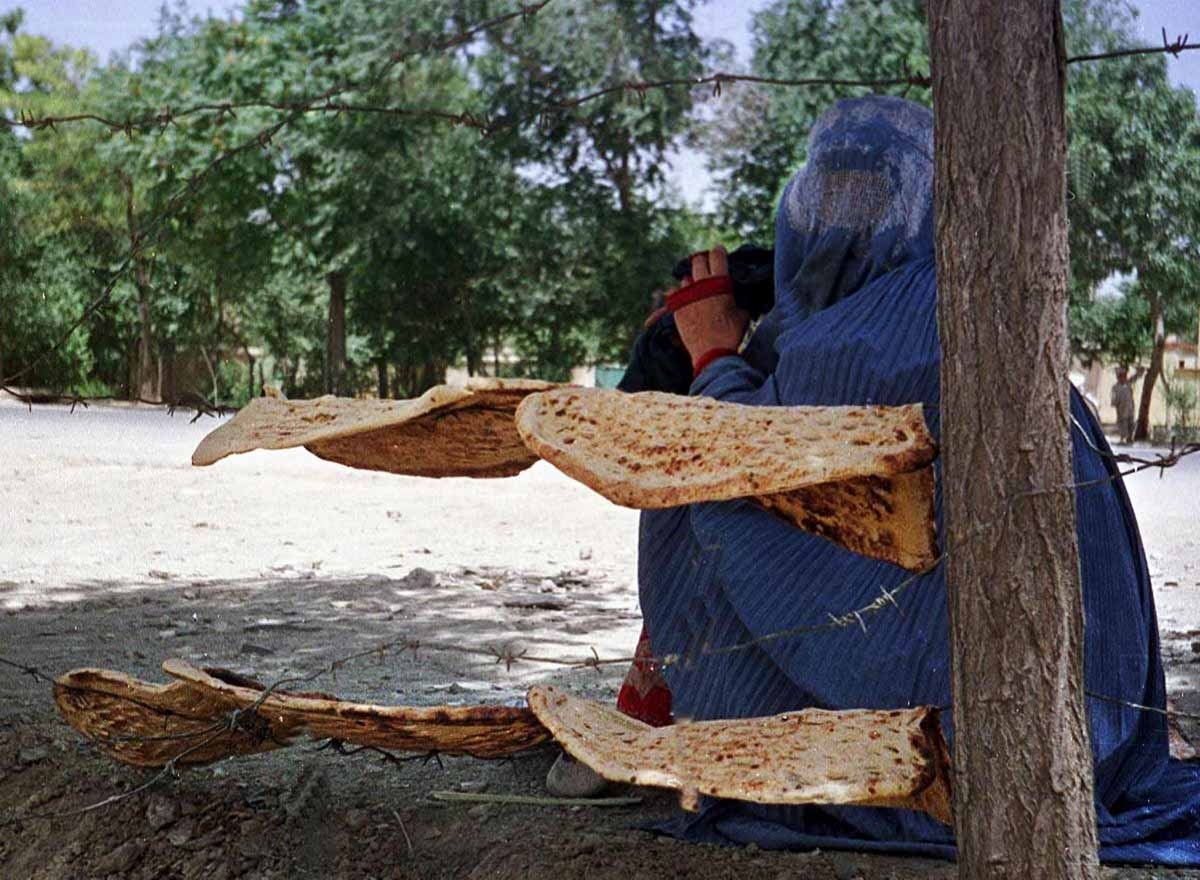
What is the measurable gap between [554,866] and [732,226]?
25.2 metres

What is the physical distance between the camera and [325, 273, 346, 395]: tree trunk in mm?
24859

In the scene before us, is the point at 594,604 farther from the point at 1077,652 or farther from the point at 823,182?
the point at 1077,652

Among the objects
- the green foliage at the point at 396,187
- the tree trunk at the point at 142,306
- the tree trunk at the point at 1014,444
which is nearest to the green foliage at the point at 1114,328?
the green foliage at the point at 396,187

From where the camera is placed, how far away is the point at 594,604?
6.16 meters

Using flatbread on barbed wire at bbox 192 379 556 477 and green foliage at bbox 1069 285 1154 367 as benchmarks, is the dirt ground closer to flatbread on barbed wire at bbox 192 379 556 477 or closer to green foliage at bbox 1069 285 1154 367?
flatbread on barbed wire at bbox 192 379 556 477

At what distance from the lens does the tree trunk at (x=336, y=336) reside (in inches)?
979

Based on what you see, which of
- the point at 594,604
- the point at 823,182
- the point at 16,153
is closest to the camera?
the point at 823,182

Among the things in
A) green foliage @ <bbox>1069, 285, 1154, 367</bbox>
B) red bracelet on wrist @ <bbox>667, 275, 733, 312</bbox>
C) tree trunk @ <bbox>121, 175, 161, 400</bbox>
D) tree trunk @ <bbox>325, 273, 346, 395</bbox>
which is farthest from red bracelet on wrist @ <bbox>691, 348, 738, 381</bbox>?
green foliage @ <bbox>1069, 285, 1154, 367</bbox>

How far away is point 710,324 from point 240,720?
1.25 metres

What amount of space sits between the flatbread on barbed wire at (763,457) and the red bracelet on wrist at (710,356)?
79 cm

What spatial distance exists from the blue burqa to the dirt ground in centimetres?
22

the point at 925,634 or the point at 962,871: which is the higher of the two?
the point at 925,634

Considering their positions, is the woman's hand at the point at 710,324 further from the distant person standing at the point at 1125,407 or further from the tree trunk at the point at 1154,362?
the tree trunk at the point at 1154,362

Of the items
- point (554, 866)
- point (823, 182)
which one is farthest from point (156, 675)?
point (823, 182)
